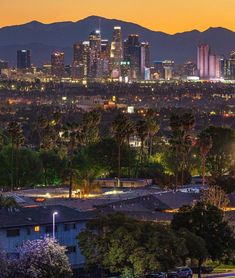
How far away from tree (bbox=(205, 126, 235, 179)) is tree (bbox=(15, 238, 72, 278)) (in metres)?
63.5

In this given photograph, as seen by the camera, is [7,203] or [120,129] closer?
[7,203]

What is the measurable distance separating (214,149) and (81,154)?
1541 centimetres

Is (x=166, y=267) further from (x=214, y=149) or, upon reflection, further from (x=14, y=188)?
(x=214, y=149)

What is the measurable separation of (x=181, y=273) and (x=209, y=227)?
Answer: 4816 millimetres

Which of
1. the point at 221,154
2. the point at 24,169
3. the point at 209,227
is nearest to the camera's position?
the point at 209,227

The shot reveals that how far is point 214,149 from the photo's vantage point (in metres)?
109

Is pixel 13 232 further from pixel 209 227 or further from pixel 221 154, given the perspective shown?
pixel 221 154

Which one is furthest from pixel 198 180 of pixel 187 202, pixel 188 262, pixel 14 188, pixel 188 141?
pixel 188 262

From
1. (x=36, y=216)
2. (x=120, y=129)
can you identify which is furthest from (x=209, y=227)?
(x=120, y=129)

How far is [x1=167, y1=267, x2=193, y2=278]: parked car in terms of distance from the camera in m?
49.4

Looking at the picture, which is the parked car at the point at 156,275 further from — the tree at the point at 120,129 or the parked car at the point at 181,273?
the tree at the point at 120,129

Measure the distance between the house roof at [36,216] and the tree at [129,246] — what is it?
3.70 meters

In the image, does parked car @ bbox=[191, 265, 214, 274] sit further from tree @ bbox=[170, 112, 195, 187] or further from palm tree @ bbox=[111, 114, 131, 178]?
palm tree @ bbox=[111, 114, 131, 178]

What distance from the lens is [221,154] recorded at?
108938mm
